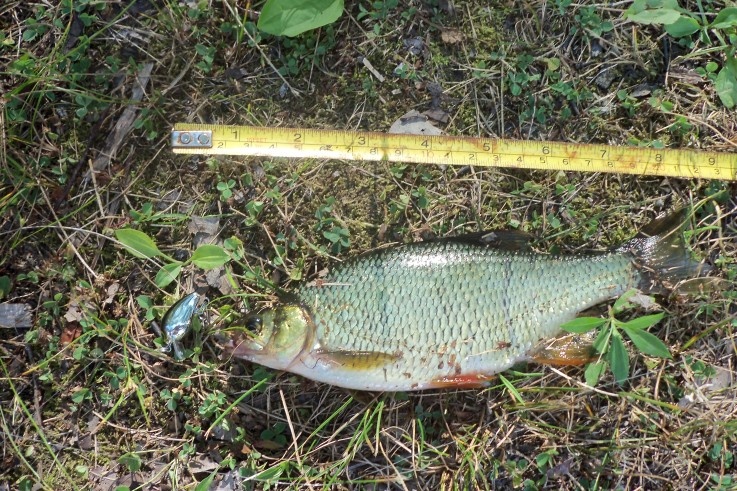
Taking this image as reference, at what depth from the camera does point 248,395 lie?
12.1ft

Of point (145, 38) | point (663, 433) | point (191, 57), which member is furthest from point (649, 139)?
point (145, 38)

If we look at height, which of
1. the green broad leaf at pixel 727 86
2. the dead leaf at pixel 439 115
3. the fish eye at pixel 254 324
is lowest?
the fish eye at pixel 254 324

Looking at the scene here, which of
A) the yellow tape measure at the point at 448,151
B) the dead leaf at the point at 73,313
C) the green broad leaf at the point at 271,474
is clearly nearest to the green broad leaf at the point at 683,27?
the yellow tape measure at the point at 448,151

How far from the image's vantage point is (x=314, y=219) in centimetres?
377

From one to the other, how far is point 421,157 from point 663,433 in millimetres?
2312

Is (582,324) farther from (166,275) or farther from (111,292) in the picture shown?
(111,292)

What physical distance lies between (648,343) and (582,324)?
1.32 feet

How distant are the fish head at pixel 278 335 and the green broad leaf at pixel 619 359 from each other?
69.3 inches

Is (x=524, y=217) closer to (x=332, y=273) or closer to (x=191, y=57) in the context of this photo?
(x=332, y=273)

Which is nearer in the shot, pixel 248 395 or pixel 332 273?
pixel 332 273

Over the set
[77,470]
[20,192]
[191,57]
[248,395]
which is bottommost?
[77,470]

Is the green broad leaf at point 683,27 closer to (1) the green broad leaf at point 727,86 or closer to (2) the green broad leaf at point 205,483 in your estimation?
(1) the green broad leaf at point 727,86

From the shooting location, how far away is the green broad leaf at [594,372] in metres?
3.42

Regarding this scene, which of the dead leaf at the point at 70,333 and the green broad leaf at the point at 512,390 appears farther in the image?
the dead leaf at the point at 70,333
